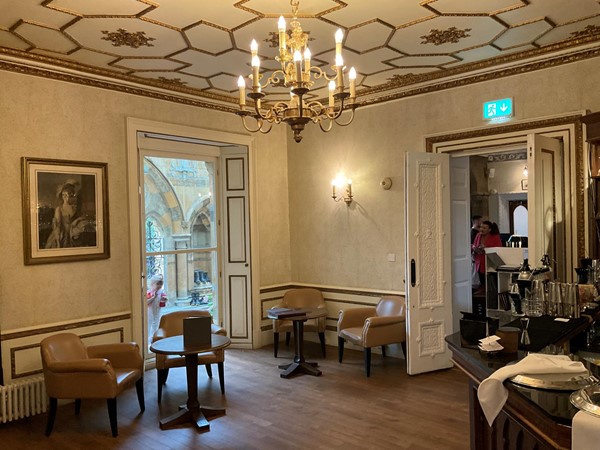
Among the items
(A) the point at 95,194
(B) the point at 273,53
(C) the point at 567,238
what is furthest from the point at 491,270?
(A) the point at 95,194

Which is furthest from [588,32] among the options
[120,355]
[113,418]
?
[113,418]

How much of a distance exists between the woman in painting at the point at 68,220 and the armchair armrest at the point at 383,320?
3.01m

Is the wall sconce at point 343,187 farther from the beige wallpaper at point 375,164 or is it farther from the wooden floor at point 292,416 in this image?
the wooden floor at point 292,416

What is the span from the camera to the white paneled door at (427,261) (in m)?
5.10

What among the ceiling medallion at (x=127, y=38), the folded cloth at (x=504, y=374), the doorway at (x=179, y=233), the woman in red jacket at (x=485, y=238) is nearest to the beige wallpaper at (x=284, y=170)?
the doorway at (x=179, y=233)

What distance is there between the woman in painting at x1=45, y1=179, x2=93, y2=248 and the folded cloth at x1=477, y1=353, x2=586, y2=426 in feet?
13.2

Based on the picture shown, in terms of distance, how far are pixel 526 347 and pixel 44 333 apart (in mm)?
4061

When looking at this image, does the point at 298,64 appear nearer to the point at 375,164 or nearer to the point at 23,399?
the point at 375,164

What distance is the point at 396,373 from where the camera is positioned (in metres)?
5.23

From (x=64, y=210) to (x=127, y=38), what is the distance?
5.68 ft

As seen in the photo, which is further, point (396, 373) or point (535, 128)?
point (396, 373)

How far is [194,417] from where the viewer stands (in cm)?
404

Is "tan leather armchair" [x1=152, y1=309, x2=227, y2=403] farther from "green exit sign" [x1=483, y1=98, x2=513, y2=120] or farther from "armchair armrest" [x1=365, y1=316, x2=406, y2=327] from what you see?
"green exit sign" [x1=483, y1=98, x2=513, y2=120]

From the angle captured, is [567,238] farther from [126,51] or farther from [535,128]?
[126,51]
